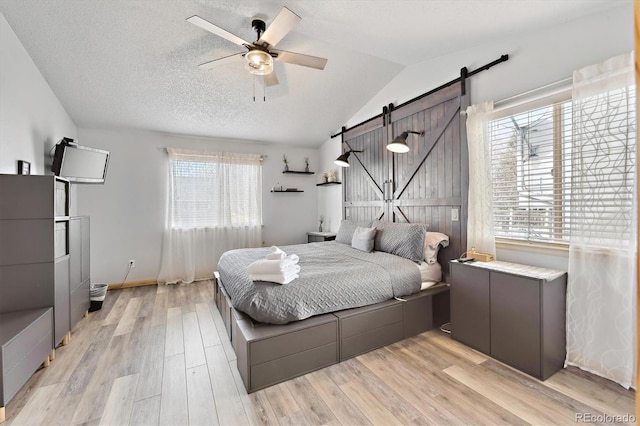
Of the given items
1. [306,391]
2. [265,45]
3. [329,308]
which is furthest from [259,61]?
[306,391]

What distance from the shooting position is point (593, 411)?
1608 mm

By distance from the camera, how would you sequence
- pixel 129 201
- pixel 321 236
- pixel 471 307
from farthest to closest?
1. pixel 321 236
2. pixel 129 201
3. pixel 471 307

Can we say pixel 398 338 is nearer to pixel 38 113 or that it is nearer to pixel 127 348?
pixel 127 348

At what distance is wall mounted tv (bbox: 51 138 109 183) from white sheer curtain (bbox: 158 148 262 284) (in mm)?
1108

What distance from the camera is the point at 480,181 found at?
102 inches

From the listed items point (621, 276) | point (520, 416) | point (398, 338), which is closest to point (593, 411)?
point (520, 416)

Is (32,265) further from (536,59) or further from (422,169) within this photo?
(536,59)

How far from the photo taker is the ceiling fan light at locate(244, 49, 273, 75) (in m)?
2.26

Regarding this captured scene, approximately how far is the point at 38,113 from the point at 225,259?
2.39 metres

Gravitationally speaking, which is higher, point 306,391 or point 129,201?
point 129,201

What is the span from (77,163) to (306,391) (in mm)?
3429

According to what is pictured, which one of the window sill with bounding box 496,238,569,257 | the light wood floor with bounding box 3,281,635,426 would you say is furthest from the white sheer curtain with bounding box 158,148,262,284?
the window sill with bounding box 496,238,569,257

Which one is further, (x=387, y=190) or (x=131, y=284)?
(x=131, y=284)

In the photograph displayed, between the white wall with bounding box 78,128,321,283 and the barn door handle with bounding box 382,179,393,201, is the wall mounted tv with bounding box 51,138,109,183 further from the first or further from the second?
the barn door handle with bounding box 382,179,393,201
